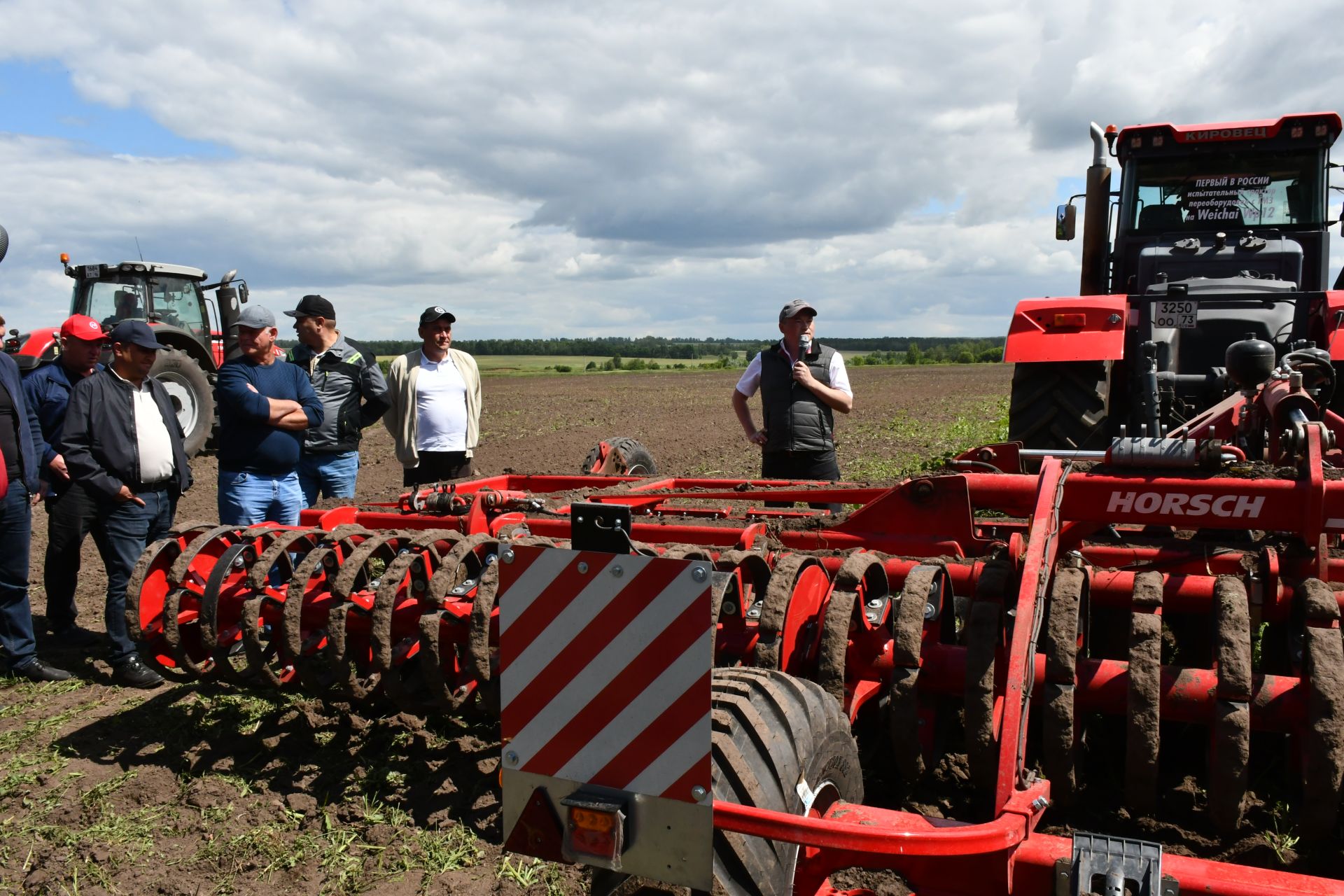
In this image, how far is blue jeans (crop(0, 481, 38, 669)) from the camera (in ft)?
16.2

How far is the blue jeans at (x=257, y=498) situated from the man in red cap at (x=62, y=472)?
66 cm

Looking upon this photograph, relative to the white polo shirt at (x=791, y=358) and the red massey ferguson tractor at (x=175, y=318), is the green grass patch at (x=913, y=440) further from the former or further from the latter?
the red massey ferguson tractor at (x=175, y=318)

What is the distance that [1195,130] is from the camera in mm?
6867

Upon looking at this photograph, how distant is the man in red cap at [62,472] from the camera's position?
5.10m

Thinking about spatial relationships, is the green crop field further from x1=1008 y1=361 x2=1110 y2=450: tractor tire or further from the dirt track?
the dirt track

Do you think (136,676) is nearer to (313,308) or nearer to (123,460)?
(123,460)

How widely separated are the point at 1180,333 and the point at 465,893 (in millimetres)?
5384

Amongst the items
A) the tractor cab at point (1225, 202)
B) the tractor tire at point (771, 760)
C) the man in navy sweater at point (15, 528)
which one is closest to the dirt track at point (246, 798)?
the man in navy sweater at point (15, 528)

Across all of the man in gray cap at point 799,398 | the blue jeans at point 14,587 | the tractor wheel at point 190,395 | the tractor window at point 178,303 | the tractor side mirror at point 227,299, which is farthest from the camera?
the tractor side mirror at point 227,299

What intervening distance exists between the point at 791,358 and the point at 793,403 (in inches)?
10.9

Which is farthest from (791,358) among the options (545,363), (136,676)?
(545,363)

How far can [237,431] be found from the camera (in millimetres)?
5203

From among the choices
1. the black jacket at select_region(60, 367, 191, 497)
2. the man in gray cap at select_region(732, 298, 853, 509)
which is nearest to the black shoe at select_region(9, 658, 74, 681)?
the black jacket at select_region(60, 367, 191, 497)

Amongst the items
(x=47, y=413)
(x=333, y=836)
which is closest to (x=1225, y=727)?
(x=333, y=836)
